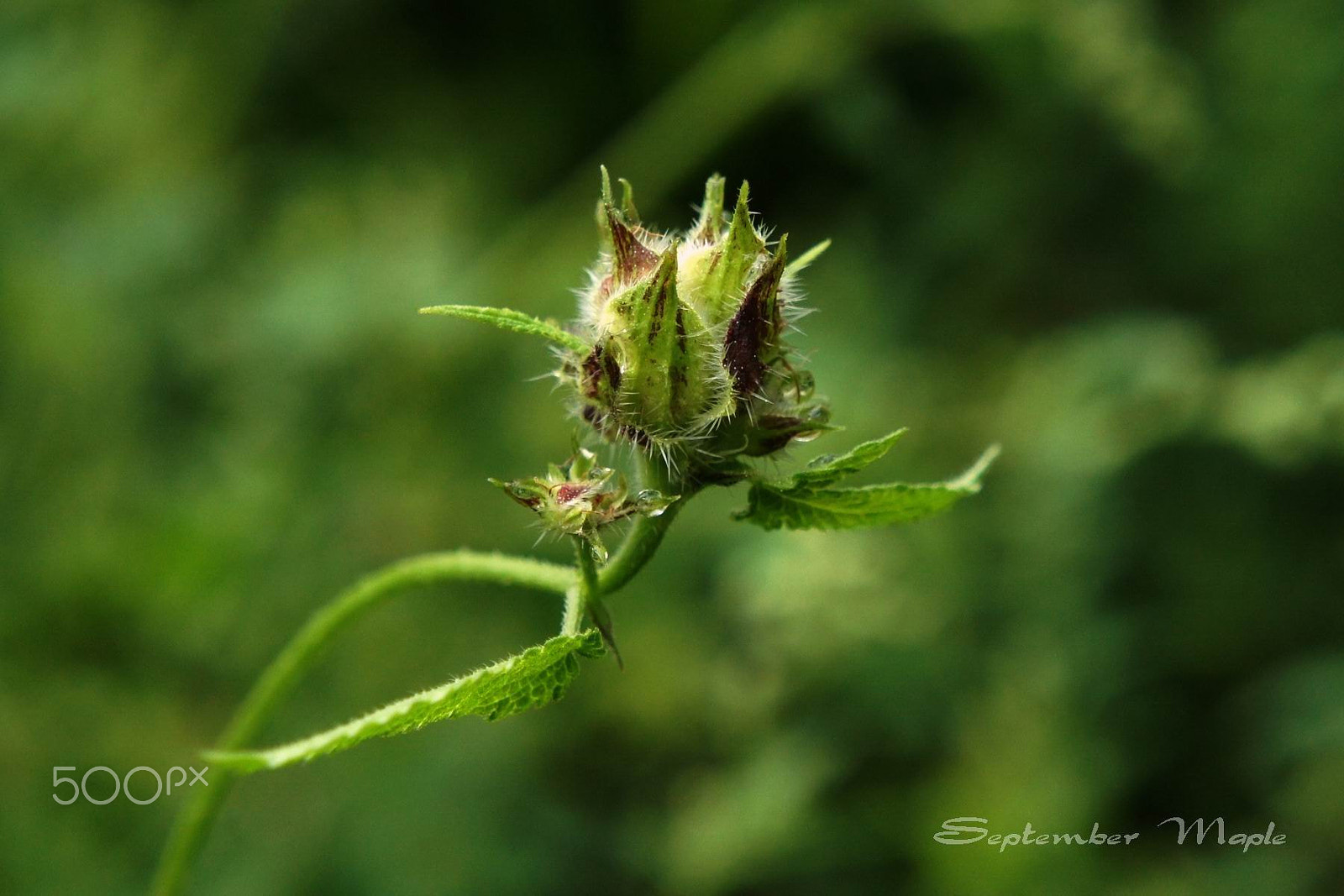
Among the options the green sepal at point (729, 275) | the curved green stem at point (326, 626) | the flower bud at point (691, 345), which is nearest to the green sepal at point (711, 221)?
the flower bud at point (691, 345)

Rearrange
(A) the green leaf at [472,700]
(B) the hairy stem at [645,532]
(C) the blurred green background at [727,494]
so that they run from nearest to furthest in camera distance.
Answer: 1. (A) the green leaf at [472,700]
2. (B) the hairy stem at [645,532]
3. (C) the blurred green background at [727,494]

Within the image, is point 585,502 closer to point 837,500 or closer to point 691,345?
point 691,345

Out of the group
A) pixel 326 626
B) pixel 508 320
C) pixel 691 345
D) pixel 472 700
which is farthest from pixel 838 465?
pixel 326 626

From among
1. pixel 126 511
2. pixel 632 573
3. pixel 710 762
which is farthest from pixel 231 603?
pixel 632 573

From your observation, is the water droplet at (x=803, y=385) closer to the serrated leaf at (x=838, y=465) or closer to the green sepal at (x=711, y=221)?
the serrated leaf at (x=838, y=465)

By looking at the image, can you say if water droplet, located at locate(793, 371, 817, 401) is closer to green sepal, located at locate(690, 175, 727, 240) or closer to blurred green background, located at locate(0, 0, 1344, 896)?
green sepal, located at locate(690, 175, 727, 240)

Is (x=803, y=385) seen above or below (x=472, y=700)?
above

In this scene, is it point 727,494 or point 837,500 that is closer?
point 837,500

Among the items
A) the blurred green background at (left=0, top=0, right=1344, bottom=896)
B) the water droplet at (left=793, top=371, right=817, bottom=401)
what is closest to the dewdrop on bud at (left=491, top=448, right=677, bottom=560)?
the water droplet at (left=793, top=371, right=817, bottom=401)
